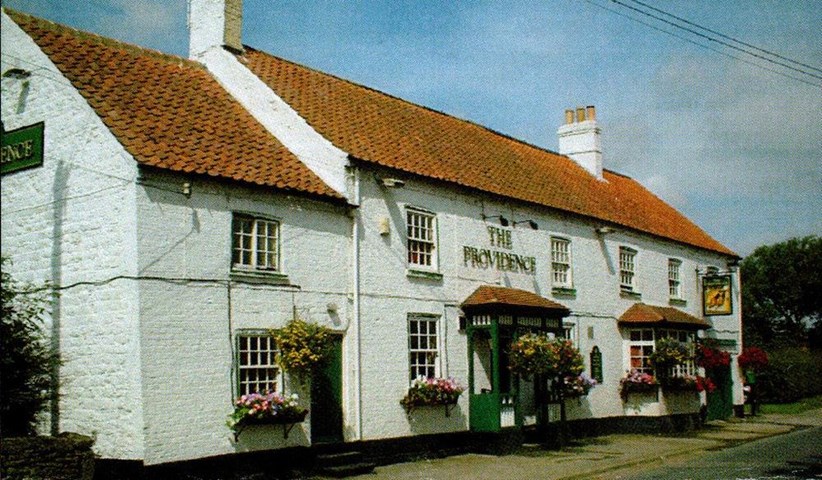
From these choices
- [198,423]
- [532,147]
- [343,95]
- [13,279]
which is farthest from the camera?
[532,147]

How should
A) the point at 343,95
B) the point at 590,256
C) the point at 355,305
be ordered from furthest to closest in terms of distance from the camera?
the point at 590,256, the point at 343,95, the point at 355,305

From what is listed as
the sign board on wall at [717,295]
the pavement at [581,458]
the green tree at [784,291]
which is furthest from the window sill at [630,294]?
the green tree at [784,291]

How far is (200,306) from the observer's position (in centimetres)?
1375

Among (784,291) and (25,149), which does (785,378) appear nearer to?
(784,291)

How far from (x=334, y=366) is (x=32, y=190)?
6.37 metres

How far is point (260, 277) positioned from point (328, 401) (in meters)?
2.90

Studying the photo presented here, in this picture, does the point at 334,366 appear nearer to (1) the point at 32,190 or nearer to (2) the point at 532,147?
(1) the point at 32,190

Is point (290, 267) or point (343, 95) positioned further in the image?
point (343, 95)

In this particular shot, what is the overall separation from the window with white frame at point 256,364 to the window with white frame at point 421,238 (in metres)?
4.37

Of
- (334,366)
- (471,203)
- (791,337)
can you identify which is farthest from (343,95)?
(791,337)

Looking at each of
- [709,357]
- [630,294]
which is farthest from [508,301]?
[709,357]

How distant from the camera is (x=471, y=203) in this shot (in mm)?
19969

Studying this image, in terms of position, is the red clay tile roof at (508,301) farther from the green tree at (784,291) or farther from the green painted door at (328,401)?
the green tree at (784,291)

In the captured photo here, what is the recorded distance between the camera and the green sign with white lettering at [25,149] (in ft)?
24.8
